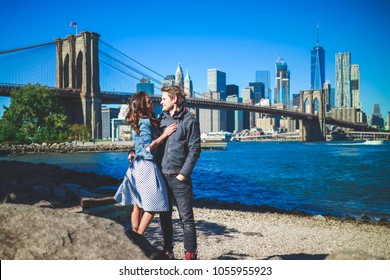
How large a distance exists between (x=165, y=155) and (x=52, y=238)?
1.05 m

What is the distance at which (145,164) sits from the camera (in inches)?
110

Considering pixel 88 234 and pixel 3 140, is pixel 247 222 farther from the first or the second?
pixel 3 140

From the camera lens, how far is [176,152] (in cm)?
276

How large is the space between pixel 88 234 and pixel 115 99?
40243 mm

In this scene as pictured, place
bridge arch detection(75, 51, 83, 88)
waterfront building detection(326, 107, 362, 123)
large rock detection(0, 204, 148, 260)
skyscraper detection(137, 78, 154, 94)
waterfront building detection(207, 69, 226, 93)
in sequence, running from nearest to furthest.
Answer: large rock detection(0, 204, 148, 260) → waterfront building detection(326, 107, 362, 123) → bridge arch detection(75, 51, 83, 88) → skyscraper detection(137, 78, 154, 94) → waterfront building detection(207, 69, 226, 93)

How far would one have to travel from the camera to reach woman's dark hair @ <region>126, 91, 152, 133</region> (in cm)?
281

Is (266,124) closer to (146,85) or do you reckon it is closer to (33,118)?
(146,85)

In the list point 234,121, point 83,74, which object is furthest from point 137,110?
point 234,121

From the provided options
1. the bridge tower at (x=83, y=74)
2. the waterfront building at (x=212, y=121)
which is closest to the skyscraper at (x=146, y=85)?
the bridge tower at (x=83, y=74)

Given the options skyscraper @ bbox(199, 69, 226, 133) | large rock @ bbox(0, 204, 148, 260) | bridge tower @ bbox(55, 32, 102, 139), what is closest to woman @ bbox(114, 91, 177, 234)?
large rock @ bbox(0, 204, 148, 260)

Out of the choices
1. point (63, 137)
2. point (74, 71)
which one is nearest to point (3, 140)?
point (63, 137)

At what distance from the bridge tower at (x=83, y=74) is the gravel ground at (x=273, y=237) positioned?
3376 cm

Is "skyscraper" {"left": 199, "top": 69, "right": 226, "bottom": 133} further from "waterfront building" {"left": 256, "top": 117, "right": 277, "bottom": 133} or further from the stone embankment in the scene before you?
"waterfront building" {"left": 256, "top": 117, "right": 277, "bottom": 133}

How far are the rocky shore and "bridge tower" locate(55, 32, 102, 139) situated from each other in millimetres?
33319
